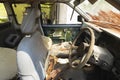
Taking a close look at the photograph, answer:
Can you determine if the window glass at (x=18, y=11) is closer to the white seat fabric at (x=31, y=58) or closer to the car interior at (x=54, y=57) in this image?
the car interior at (x=54, y=57)

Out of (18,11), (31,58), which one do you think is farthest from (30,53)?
(18,11)

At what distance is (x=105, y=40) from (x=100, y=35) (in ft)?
0.33

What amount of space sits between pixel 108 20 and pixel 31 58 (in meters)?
1.60

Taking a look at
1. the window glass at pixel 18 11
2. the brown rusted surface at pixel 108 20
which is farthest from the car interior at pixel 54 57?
the window glass at pixel 18 11

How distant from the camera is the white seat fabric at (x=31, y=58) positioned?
2.59m

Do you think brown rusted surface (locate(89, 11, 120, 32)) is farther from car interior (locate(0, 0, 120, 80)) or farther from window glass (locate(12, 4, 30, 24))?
window glass (locate(12, 4, 30, 24))

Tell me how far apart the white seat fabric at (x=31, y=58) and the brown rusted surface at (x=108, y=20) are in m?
0.96

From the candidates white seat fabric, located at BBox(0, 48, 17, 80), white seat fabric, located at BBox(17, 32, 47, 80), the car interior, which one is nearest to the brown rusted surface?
the car interior

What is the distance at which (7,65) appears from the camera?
3111 millimetres

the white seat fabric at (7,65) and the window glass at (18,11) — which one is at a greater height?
the window glass at (18,11)

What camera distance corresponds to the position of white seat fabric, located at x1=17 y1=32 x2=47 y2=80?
8.48 ft

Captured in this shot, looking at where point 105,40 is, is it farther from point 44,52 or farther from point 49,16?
point 49,16

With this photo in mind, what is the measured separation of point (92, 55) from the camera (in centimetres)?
292

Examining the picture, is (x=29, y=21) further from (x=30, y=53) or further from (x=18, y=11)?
(x=18, y=11)
